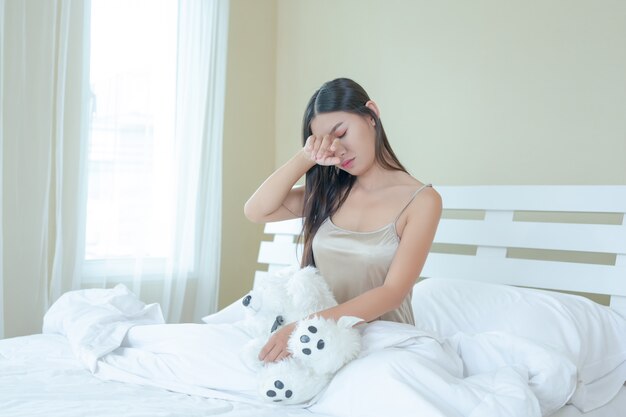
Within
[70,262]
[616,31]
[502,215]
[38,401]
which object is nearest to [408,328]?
[38,401]

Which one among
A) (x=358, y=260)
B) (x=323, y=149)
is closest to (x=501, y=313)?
(x=358, y=260)

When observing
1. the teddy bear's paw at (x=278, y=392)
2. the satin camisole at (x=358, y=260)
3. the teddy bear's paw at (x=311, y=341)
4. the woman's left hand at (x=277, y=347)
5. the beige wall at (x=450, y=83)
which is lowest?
the teddy bear's paw at (x=278, y=392)

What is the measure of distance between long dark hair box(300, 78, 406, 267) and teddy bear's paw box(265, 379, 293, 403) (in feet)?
1.75

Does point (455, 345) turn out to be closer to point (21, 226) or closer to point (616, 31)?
point (616, 31)

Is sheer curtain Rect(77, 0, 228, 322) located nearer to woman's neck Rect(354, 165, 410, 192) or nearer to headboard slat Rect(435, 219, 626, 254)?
headboard slat Rect(435, 219, 626, 254)

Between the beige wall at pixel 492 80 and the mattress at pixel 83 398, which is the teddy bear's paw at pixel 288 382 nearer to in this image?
the mattress at pixel 83 398

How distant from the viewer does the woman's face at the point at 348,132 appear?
73.2 inches

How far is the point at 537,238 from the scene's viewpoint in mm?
2455

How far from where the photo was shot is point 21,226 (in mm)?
2951


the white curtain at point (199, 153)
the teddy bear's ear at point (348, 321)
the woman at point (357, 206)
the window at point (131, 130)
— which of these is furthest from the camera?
the white curtain at point (199, 153)

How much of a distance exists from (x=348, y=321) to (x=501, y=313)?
833 millimetres

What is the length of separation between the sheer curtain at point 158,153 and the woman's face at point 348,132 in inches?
64.7

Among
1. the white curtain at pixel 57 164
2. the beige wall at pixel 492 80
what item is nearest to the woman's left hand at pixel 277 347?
the beige wall at pixel 492 80

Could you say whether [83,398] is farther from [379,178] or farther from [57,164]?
[57,164]
